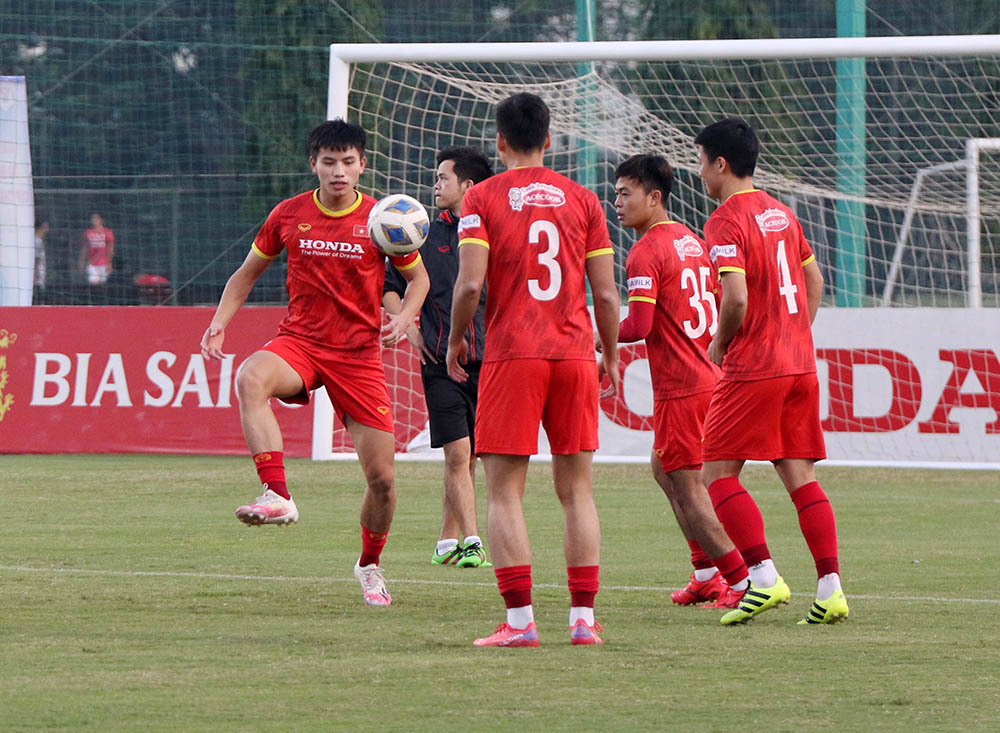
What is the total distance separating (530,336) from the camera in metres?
5.91

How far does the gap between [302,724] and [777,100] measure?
13014 mm

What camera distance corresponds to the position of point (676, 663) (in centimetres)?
554

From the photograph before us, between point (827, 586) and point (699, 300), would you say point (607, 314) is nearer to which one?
point (699, 300)

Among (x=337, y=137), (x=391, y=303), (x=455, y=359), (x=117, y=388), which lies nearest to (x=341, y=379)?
(x=337, y=137)

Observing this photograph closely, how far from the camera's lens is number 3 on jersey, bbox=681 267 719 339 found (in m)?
7.21

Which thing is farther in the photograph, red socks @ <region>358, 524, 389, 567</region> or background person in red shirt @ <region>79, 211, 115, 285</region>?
background person in red shirt @ <region>79, 211, 115, 285</region>

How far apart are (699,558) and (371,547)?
1.46 meters

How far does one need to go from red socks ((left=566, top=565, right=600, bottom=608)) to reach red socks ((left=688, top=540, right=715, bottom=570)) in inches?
56.0

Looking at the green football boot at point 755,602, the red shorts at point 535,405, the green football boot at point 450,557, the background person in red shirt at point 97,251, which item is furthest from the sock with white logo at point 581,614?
the background person in red shirt at point 97,251

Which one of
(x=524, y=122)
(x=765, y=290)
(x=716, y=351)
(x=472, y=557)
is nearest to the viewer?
(x=524, y=122)

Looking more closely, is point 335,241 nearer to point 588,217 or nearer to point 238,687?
point 588,217

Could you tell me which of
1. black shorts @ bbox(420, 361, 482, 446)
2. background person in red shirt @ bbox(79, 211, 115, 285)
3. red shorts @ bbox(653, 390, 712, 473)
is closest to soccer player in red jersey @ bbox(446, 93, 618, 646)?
red shorts @ bbox(653, 390, 712, 473)

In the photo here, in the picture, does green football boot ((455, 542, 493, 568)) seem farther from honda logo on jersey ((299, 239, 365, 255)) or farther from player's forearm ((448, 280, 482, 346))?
player's forearm ((448, 280, 482, 346))

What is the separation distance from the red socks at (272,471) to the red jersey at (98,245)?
50.6 ft
